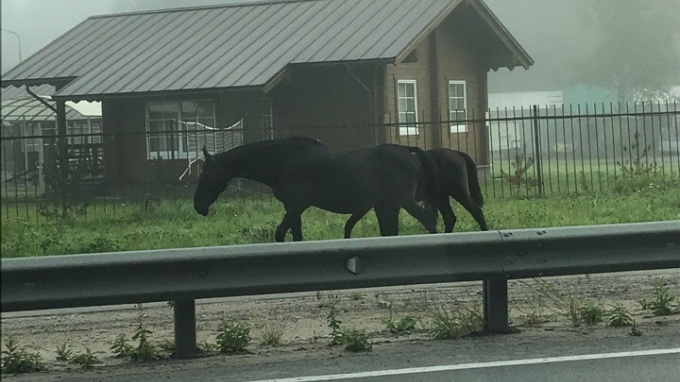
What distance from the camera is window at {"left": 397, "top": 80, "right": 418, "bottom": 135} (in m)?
26.8

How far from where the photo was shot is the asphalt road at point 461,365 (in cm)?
628

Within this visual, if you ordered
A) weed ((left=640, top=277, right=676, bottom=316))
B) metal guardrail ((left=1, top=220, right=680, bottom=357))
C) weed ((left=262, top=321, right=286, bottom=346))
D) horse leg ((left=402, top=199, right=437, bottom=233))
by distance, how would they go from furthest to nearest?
horse leg ((left=402, top=199, right=437, bottom=233)) < weed ((left=640, top=277, right=676, bottom=316)) < weed ((left=262, top=321, right=286, bottom=346)) < metal guardrail ((left=1, top=220, right=680, bottom=357))

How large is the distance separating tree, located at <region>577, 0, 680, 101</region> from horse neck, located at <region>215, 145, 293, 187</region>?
19805 mm

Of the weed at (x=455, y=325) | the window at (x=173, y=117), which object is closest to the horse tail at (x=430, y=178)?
the weed at (x=455, y=325)

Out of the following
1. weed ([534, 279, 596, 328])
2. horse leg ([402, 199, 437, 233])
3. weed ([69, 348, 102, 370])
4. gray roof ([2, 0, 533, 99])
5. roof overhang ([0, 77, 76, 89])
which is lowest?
weed ([69, 348, 102, 370])

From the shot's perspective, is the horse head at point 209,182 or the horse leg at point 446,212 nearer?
the horse head at point 209,182

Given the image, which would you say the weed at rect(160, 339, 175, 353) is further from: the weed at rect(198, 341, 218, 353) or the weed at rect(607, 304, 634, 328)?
the weed at rect(607, 304, 634, 328)

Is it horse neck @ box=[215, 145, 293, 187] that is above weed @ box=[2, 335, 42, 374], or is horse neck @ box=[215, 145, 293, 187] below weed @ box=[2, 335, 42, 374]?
above

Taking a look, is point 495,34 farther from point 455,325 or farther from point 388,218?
point 455,325

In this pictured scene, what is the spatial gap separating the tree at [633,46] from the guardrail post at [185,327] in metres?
24.4

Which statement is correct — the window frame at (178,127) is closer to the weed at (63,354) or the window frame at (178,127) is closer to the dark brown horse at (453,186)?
the dark brown horse at (453,186)

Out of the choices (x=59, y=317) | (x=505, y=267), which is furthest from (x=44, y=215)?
(x=505, y=267)

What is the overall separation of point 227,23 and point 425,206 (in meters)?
16.1

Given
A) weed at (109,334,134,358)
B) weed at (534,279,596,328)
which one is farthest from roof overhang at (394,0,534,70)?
weed at (109,334,134,358)
